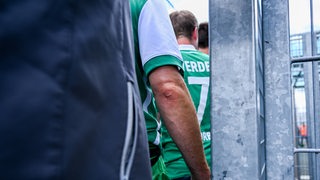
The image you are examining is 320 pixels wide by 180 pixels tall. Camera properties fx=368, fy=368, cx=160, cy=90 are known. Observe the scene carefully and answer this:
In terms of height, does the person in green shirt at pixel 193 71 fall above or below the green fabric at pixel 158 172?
above

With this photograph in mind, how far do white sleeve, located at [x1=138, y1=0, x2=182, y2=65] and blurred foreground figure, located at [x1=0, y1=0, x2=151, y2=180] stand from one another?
525mm

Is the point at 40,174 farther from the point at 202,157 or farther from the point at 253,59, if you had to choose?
the point at 202,157

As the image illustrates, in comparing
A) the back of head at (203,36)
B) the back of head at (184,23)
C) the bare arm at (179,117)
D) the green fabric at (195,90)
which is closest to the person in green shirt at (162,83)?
the bare arm at (179,117)

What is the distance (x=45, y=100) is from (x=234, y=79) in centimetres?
53

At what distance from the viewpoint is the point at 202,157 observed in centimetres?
127

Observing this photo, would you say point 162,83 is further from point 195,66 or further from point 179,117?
point 195,66

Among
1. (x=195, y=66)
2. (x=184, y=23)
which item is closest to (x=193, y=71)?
(x=195, y=66)

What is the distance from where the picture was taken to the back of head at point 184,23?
2248mm

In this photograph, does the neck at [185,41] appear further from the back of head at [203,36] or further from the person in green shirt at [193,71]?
the back of head at [203,36]

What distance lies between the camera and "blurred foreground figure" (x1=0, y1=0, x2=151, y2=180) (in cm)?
50

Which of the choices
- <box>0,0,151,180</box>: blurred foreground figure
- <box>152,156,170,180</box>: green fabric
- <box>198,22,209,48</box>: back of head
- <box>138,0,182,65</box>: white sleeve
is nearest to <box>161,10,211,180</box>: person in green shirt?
<box>198,22,209,48</box>: back of head

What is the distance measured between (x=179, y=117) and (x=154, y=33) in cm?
30

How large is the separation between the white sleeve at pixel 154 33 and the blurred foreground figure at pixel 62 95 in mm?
525

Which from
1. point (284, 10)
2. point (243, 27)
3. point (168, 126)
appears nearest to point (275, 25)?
point (284, 10)
